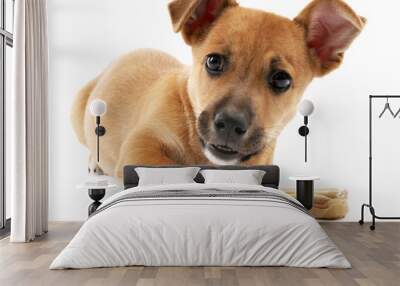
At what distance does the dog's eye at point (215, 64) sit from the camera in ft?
17.2

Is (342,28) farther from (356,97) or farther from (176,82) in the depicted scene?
(176,82)

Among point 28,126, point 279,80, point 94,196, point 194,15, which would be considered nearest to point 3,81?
point 28,126

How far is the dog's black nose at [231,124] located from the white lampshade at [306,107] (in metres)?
0.91

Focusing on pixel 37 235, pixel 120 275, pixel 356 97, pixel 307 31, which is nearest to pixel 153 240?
pixel 120 275

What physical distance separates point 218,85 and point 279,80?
0.59 meters

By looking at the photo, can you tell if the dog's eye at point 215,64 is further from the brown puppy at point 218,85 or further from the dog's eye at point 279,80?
the dog's eye at point 279,80

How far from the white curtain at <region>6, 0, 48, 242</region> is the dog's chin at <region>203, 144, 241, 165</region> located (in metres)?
1.64

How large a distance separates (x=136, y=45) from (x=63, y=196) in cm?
186

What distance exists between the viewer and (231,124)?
5.08m

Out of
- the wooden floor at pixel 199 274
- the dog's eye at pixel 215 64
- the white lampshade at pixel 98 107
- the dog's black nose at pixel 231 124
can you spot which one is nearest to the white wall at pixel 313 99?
the white lampshade at pixel 98 107

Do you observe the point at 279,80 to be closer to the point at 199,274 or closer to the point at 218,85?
the point at 218,85

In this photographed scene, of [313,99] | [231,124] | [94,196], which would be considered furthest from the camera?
[313,99]

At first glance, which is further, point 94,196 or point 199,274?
point 94,196

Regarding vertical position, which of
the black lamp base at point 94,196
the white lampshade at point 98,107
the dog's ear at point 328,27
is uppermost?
the dog's ear at point 328,27
